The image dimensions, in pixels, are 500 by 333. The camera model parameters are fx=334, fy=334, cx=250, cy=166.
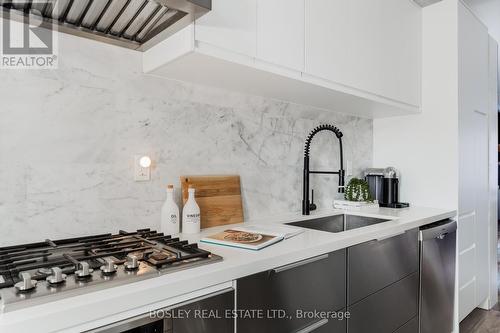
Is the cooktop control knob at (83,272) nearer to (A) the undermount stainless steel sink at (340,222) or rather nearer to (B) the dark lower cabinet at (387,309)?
(B) the dark lower cabinet at (387,309)

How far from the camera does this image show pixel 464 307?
245 cm

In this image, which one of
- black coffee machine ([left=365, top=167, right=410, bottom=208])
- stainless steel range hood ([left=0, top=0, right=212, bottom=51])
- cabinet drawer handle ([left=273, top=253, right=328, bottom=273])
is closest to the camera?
stainless steel range hood ([left=0, top=0, right=212, bottom=51])

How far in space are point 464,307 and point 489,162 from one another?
1.26m

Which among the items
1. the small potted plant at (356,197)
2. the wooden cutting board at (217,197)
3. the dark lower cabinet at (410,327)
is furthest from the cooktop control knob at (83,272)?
the small potted plant at (356,197)

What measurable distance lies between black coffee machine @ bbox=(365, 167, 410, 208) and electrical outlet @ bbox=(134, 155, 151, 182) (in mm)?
1806

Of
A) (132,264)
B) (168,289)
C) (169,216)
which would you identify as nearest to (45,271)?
(132,264)

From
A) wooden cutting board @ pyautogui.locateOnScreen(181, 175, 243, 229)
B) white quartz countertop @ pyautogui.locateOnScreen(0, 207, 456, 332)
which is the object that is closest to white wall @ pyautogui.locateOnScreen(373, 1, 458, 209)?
white quartz countertop @ pyautogui.locateOnScreen(0, 207, 456, 332)

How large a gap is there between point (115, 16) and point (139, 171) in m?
0.62

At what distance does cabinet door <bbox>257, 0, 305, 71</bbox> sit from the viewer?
4.66 feet

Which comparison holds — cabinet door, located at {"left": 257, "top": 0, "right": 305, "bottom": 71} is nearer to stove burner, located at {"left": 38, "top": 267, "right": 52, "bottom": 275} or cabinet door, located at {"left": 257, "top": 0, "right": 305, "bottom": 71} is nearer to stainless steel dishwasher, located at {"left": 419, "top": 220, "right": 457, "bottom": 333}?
stove burner, located at {"left": 38, "top": 267, "right": 52, "bottom": 275}

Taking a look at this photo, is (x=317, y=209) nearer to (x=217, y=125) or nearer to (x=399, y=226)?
(x=399, y=226)

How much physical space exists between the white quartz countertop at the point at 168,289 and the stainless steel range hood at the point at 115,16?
2.71ft

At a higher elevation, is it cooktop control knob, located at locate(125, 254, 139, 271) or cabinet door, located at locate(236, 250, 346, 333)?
cooktop control knob, located at locate(125, 254, 139, 271)

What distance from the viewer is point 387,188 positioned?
2.51m
